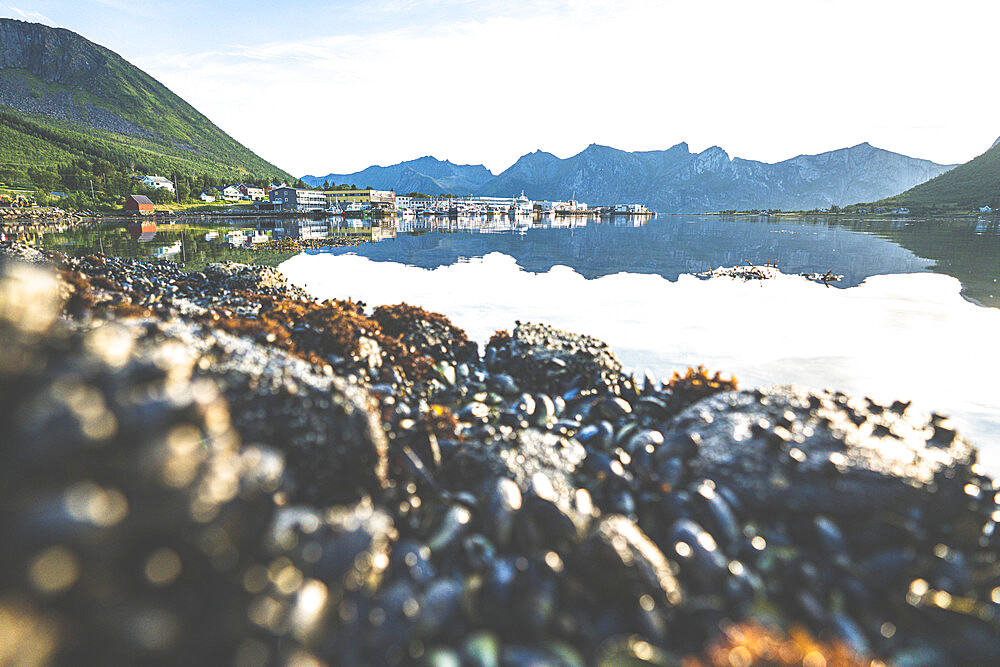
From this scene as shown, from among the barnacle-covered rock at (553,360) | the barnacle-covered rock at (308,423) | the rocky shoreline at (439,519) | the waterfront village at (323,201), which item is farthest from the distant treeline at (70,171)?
the rocky shoreline at (439,519)

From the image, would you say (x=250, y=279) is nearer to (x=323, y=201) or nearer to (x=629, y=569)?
(x=629, y=569)

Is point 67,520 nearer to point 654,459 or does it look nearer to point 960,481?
point 654,459

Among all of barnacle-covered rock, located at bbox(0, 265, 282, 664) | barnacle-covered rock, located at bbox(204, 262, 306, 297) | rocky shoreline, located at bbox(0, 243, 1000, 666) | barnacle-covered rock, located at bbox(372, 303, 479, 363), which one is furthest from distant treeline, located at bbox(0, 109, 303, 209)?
barnacle-covered rock, located at bbox(0, 265, 282, 664)

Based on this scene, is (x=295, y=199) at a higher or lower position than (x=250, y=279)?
higher

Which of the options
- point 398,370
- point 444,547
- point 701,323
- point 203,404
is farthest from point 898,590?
point 701,323

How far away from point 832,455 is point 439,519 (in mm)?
4506

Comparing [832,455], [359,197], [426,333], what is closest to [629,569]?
[832,455]

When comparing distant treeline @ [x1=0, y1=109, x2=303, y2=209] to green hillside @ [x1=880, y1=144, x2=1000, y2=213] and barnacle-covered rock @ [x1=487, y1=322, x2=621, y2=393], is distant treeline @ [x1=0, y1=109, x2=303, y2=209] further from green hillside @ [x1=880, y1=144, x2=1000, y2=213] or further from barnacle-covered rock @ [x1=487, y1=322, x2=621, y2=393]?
green hillside @ [x1=880, y1=144, x2=1000, y2=213]

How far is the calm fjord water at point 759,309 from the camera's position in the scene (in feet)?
35.4

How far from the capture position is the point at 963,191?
16588 cm

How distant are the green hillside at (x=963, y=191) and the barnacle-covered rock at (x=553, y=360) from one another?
184473 millimetres

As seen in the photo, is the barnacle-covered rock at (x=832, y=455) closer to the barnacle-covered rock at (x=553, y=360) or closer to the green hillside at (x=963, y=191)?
the barnacle-covered rock at (x=553, y=360)

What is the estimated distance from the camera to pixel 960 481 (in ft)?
16.0

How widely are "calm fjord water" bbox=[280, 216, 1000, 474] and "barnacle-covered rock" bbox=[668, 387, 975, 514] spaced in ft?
11.6
